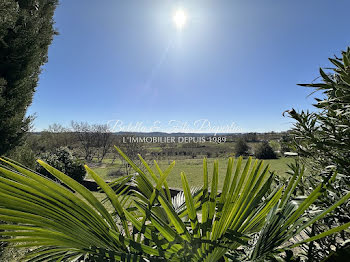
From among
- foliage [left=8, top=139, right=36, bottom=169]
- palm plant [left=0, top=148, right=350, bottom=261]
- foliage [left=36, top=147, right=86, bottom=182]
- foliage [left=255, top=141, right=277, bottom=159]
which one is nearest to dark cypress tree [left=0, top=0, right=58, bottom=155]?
foliage [left=8, top=139, right=36, bottom=169]

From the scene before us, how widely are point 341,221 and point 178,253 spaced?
3.12ft

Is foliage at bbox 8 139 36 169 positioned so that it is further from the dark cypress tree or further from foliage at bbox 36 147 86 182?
foliage at bbox 36 147 86 182

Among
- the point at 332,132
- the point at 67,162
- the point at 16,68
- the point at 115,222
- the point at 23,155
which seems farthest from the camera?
the point at 67,162

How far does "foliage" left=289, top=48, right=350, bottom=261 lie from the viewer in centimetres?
77

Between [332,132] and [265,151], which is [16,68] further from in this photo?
[265,151]

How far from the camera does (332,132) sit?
0.93 meters

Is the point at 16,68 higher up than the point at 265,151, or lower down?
lower down

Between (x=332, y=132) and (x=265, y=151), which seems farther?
(x=265, y=151)

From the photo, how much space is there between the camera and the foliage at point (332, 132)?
77cm

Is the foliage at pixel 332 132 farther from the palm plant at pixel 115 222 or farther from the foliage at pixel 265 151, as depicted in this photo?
the foliage at pixel 265 151

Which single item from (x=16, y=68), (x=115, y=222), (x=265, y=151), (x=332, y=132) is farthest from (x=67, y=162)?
(x=265, y=151)

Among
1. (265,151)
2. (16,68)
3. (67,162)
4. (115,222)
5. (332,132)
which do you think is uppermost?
(265,151)

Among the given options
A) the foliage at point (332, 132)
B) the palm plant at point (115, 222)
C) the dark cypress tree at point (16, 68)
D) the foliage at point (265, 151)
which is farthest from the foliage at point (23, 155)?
the foliage at point (265, 151)

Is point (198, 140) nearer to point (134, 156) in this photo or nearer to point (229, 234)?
point (134, 156)
